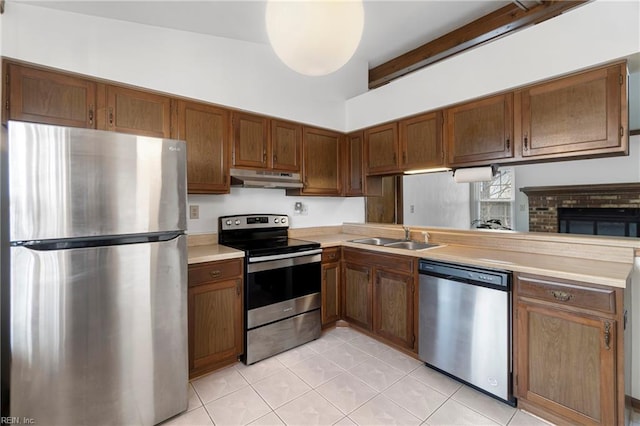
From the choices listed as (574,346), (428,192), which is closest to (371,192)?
(428,192)

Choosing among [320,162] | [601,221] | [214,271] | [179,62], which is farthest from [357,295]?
[601,221]

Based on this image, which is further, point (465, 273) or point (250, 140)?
point (250, 140)

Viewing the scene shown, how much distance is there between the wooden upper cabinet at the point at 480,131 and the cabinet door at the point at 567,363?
48.8 inches

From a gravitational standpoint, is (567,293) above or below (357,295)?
above

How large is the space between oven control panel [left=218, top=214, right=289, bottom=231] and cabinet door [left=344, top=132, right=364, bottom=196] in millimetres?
908

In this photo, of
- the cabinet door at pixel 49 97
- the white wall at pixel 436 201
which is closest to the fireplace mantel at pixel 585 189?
the white wall at pixel 436 201

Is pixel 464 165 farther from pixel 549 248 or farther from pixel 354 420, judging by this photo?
pixel 354 420

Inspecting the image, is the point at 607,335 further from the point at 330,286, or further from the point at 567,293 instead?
the point at 330,286

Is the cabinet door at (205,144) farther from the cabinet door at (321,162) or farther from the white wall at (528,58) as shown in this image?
the white wall at (528,58)

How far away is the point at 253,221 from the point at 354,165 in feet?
4.73

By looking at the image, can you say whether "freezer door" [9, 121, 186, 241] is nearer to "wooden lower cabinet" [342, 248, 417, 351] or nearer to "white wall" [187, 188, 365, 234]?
"white wall" [187, 188, 365, 234]

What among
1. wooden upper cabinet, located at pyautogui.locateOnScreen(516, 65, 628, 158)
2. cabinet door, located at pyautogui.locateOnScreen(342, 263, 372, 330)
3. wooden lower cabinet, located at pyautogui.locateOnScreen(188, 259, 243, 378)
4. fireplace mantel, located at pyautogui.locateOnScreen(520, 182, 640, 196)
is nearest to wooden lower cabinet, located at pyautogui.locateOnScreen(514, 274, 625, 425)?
wooden upper cabinet, located at pyautogui.locateOnScreen(516, 65, 628, 158)

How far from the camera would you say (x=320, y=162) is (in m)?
3.33

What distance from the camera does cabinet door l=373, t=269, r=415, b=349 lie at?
95.8 inches
